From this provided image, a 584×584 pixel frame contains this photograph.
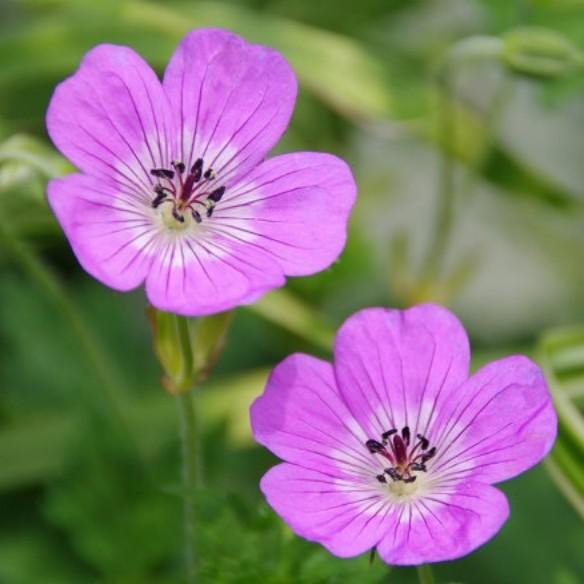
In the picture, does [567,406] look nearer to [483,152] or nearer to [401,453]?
[401,453]

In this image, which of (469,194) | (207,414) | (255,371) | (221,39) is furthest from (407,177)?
(221,39)

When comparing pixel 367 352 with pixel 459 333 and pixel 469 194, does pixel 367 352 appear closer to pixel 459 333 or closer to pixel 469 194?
pixel 459 333

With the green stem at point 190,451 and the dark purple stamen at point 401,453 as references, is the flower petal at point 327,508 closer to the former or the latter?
the dark purple stamen at point 401,453

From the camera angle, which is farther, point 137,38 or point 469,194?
point 469,194

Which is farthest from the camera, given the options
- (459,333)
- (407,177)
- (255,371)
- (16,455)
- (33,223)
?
(407,177)

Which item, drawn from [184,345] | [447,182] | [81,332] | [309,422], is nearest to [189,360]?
[184,345]

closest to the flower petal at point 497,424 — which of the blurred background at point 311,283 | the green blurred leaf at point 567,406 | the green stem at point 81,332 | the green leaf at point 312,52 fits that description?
the blurred background at point 311,283

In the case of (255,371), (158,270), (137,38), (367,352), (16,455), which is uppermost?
(137,38)
